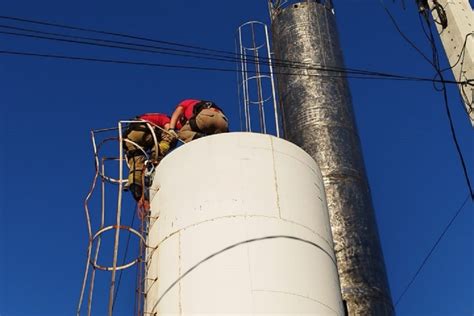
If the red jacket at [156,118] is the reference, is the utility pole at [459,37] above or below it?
below

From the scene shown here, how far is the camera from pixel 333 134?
12.0 meters

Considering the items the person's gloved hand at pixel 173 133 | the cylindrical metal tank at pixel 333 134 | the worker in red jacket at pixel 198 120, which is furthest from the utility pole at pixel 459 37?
the person's gloved hand at pixel 173 133

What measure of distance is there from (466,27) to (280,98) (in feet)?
15.5

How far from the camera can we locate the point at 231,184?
9055mm

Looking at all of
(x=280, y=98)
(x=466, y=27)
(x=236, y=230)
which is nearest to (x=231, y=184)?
(x=236, y=230)

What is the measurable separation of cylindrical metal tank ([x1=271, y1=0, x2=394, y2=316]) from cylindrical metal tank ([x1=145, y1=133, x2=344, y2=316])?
127 cm

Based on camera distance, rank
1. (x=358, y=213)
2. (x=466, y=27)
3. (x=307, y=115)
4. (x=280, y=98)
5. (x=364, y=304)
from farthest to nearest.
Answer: (x=280, y=98) → (x=307, y=115) → (x=358, y=213) → (x=364, y=304) → (x=466, y=27)

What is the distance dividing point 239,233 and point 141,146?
327 centimetres

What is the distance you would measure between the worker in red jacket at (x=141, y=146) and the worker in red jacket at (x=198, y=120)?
22 centimetres

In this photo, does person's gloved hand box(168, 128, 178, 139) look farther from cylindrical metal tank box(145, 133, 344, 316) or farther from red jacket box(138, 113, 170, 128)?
cylindrical metal tank box(145, 133, 344, 316)

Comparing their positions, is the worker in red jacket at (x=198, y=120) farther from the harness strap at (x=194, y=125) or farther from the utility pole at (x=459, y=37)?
the utility pole at (x=459, y=37)

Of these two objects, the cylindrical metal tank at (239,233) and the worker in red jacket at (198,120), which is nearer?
the cylindrical metal tank at (239,233)

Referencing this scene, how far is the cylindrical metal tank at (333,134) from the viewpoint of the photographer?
34.7 feet

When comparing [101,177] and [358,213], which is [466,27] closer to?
[358,213]
